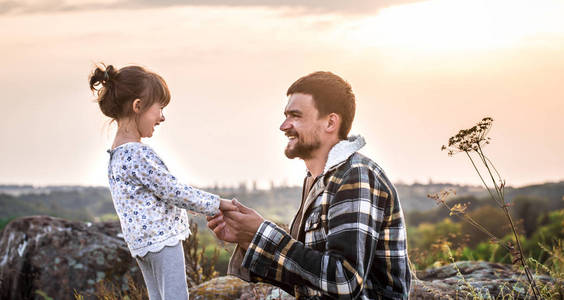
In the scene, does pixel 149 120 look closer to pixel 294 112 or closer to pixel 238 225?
pixel 294 112

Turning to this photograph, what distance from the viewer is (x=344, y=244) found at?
3102mm

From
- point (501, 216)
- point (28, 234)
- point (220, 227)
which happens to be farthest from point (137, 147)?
point (501, 216)

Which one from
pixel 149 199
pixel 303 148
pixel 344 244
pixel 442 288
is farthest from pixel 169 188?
pixel 442 288

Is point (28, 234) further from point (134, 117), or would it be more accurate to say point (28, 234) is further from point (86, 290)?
point (134, 117)

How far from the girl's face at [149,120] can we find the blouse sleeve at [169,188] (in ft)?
0.67

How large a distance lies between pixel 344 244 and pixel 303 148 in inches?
32.8

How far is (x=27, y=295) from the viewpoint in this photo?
7.64 meters

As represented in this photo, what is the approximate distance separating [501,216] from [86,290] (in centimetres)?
912

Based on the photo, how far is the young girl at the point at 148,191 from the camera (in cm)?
415

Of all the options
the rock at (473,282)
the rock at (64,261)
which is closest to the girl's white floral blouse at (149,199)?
the rock at (473,282)

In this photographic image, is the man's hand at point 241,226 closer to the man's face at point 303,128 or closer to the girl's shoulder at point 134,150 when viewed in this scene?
the man's face at point 303,128

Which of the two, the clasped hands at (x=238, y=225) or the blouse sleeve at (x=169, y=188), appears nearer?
the clasped hands at (x=238, y=225)

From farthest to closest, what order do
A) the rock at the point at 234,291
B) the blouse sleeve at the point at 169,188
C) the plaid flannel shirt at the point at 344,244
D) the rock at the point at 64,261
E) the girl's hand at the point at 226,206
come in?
the rock at the point at 64,261
the rock at the point at 234,291
the blouse sleeve at the point at 169,188
the girl's hand at the point at 226,206
the plaid flannel shirt at the point at 344,244

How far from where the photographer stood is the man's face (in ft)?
12.2
